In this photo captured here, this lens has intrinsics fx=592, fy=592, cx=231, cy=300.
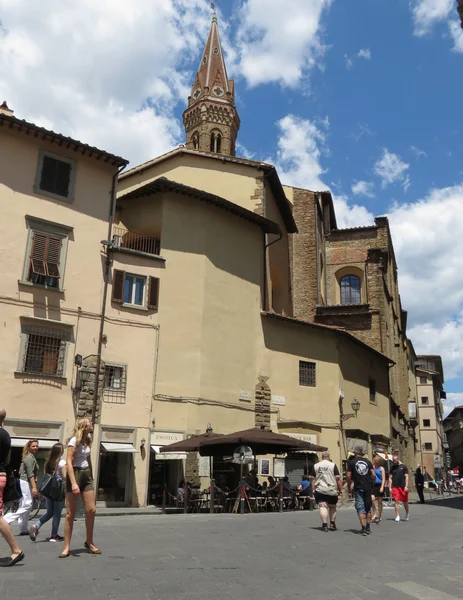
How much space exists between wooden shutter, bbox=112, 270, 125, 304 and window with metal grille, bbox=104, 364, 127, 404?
2366mm

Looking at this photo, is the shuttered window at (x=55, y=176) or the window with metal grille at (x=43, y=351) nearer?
the window with metal grille at (x=43, y=351)

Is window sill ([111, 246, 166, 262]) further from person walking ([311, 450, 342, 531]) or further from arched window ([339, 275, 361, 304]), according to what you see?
arched window ([339, 275, 361, 304])

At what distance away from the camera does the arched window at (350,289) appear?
4019cm

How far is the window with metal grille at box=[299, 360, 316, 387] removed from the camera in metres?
26.0

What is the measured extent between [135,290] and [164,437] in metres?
5.36

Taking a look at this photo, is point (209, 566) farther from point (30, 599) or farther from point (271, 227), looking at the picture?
point (271, 227)

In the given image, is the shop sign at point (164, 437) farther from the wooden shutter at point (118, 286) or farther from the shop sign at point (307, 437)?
the shop sign at point (307, 437)

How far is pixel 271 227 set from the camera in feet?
87.3

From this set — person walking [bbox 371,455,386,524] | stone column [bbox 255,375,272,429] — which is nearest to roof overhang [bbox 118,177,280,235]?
stone column [bbox 255,375,272,429]

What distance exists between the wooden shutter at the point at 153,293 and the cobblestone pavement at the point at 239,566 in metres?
10.9

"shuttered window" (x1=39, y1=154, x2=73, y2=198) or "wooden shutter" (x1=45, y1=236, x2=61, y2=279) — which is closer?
"wooden shutter" (x1=45, y1=236, x2=61, y2=279)

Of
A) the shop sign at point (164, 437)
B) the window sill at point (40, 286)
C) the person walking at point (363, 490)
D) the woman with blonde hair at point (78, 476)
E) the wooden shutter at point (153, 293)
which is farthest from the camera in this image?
the wooden shutter at point (153, 293)

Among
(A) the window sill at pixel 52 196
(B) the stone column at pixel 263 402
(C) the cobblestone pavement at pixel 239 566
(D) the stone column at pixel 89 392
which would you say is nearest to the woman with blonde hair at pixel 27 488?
(C) the cobblestone pavement at pixel 239 566

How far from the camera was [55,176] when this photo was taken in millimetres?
20297
